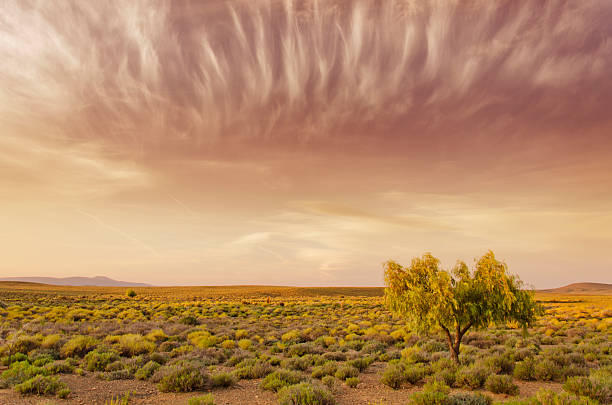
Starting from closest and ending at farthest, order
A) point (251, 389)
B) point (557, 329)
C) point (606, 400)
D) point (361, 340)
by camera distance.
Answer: point (606, 400)
point (251, 389)
point (361, 340)
point (557, 329)

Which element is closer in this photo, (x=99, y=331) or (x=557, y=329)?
(x=99, y=331)

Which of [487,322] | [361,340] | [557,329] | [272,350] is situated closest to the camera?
[487,322]

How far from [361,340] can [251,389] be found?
41.6ft

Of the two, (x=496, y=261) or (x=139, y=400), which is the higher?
(x=496, y=261)

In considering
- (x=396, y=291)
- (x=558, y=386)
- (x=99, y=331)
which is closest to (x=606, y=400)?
(x=558, y=386)

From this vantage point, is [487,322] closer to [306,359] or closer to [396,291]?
[396,291]

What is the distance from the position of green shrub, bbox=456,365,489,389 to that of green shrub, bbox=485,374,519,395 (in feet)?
1.33

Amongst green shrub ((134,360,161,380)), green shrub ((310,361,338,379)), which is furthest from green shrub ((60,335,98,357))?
green shrub ((310,361,338,379))

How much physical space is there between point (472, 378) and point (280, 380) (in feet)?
22.4

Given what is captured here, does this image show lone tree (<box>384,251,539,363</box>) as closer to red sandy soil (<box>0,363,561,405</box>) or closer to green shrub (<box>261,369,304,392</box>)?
red sandy soil (<box>0,363,561,405</box>)

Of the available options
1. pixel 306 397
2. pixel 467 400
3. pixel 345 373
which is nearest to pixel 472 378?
pixel 467 400

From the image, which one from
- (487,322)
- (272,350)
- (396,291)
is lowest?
(272,350)

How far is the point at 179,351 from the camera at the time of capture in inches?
714

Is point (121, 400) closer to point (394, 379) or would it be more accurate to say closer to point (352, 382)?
point (352, 382)
